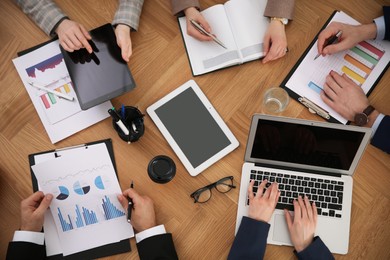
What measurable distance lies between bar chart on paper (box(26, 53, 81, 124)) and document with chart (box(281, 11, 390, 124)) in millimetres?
681

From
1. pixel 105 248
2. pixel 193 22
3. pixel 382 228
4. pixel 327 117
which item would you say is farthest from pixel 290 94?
pixel 105 248

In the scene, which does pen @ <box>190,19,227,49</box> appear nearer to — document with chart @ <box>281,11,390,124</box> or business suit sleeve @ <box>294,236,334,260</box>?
document with chart @ <box>281,11,390,124</box>

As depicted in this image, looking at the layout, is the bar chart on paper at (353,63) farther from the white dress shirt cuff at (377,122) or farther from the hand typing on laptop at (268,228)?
the hand typing on laptop at (268,228)

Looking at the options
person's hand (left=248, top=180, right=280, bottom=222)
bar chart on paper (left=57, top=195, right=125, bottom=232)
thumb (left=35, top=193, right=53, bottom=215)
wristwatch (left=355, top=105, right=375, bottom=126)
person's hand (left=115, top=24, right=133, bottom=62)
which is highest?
person's hand (left=115, top=24, right=133, bottom=62)

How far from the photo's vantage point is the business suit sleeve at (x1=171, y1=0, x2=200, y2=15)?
130cm

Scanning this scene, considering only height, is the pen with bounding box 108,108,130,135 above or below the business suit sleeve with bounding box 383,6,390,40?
below

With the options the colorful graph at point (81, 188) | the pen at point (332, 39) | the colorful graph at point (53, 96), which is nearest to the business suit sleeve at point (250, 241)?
the colorful graph at point (81, 188)

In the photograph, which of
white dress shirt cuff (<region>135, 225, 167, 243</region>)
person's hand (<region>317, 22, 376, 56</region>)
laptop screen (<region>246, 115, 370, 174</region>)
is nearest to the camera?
laptop screen (<region>246, 115, 370, 174</region>)

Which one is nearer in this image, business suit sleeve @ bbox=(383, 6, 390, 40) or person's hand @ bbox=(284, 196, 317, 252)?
person's hand @ bbox=(284, 196, 317, 252)

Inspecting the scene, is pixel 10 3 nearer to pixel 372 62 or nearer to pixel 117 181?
pixel 117 181

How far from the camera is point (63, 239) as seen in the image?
1.20m

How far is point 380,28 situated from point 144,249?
1.00m

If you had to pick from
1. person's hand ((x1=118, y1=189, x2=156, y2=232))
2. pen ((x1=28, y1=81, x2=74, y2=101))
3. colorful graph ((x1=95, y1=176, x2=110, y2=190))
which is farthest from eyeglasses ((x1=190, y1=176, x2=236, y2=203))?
pen ((x1=28, y1=81, x2=74, y2=101))

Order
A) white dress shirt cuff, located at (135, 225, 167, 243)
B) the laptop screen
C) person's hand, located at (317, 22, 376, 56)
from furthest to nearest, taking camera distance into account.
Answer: person's hand, located at (317, 22, 376, 56) → white dress shirt cuff, located at (135, 225, 167, 243) → the laptop screen
